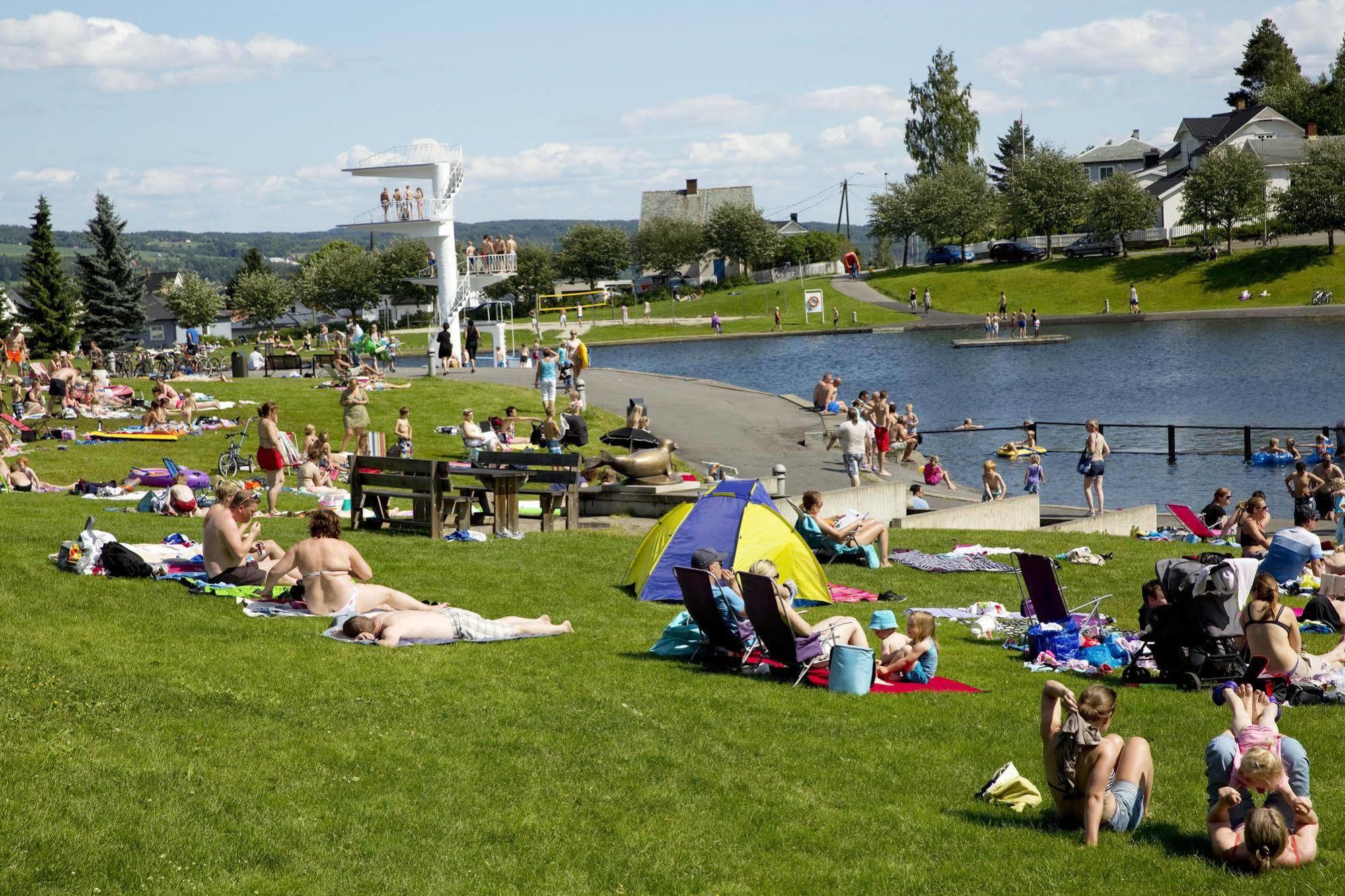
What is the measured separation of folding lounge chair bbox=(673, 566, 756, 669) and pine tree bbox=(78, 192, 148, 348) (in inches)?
2234

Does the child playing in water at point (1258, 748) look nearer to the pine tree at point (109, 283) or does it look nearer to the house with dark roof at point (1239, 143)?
the pine tree at point (109, 283)

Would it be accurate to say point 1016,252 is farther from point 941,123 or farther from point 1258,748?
point 1258,748

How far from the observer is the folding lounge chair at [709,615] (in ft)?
34.2

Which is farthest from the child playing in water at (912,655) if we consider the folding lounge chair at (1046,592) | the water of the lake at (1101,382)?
the water of the lake at (1101,382)

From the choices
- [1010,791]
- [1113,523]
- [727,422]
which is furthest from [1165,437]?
[1010,791]

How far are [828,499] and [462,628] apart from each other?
10.8m

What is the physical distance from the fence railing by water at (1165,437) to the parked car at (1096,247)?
49.9 metres

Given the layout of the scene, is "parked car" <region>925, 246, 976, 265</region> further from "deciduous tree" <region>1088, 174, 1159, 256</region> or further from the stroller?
the stroller

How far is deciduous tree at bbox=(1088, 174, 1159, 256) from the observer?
277ft

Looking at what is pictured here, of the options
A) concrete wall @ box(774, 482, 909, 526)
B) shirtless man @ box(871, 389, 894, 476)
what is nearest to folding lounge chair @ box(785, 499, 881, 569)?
concrete wall @ box(774, 482, 909, 526)

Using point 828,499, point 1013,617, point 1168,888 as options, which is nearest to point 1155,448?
point 828,499

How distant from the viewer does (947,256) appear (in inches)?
3826

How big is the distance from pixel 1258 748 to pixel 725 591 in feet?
15.8

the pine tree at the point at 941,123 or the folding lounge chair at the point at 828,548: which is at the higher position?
the pine tree at the point at 941,123
